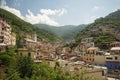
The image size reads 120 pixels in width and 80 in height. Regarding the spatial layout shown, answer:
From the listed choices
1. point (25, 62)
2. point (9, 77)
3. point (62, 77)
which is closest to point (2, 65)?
point (25, 62)

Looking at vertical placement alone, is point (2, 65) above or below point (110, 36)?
below

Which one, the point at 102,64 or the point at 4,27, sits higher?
the point at 4,27

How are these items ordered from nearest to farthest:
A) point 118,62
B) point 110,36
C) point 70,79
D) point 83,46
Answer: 1. point 70,79
2. point 118,62
3. point 83,46
4. point 110,36

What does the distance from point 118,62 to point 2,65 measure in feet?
90.1

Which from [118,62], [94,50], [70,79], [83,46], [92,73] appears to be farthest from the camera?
[83,46]

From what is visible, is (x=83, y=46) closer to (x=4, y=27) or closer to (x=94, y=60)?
(x=94, y=60)

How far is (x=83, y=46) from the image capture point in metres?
83.6

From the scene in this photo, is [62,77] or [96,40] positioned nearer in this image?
[62,77]

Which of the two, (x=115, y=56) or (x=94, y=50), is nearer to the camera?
(x=115, y=56)

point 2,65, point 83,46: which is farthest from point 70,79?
point 83,46

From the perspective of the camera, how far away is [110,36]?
295 ft

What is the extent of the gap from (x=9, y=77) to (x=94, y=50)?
37604mm

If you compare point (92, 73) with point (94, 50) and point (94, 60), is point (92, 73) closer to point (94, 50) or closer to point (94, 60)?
point (94, 60)

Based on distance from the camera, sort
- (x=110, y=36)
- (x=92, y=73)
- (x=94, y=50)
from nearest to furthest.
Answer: (x=92, y=73), (x=94, y=50), (x=110, y=36)
